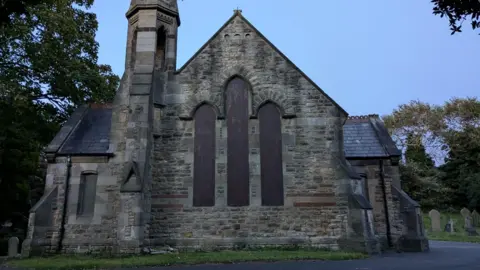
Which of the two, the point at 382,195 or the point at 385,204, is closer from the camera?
the point at 385,204

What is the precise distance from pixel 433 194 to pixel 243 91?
3522cm

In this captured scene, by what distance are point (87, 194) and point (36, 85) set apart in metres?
9.34

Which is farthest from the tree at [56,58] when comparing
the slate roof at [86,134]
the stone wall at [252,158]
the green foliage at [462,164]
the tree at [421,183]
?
the green foliage at [462,164]

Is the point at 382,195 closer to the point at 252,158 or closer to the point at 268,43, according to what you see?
the point at 252,158

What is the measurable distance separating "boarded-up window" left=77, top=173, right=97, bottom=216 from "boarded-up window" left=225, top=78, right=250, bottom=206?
227 inches

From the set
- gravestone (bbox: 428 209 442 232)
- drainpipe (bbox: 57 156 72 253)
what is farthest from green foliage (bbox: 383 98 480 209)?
drainpipe (bbox: 57 156 72 253)

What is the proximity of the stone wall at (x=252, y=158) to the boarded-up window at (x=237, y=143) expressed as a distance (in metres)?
0.24

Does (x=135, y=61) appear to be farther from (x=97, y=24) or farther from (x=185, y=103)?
(x=97, y=24)

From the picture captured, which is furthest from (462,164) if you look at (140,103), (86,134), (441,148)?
(86,134)

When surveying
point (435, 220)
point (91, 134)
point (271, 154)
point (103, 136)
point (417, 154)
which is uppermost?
point (417, 154)

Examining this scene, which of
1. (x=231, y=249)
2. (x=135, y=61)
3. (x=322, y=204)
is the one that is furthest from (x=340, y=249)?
(x=135, y=61)

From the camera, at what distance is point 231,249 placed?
13.6 m

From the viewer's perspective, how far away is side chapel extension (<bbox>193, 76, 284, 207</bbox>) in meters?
14.3

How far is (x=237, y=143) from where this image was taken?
1487 centimetres
